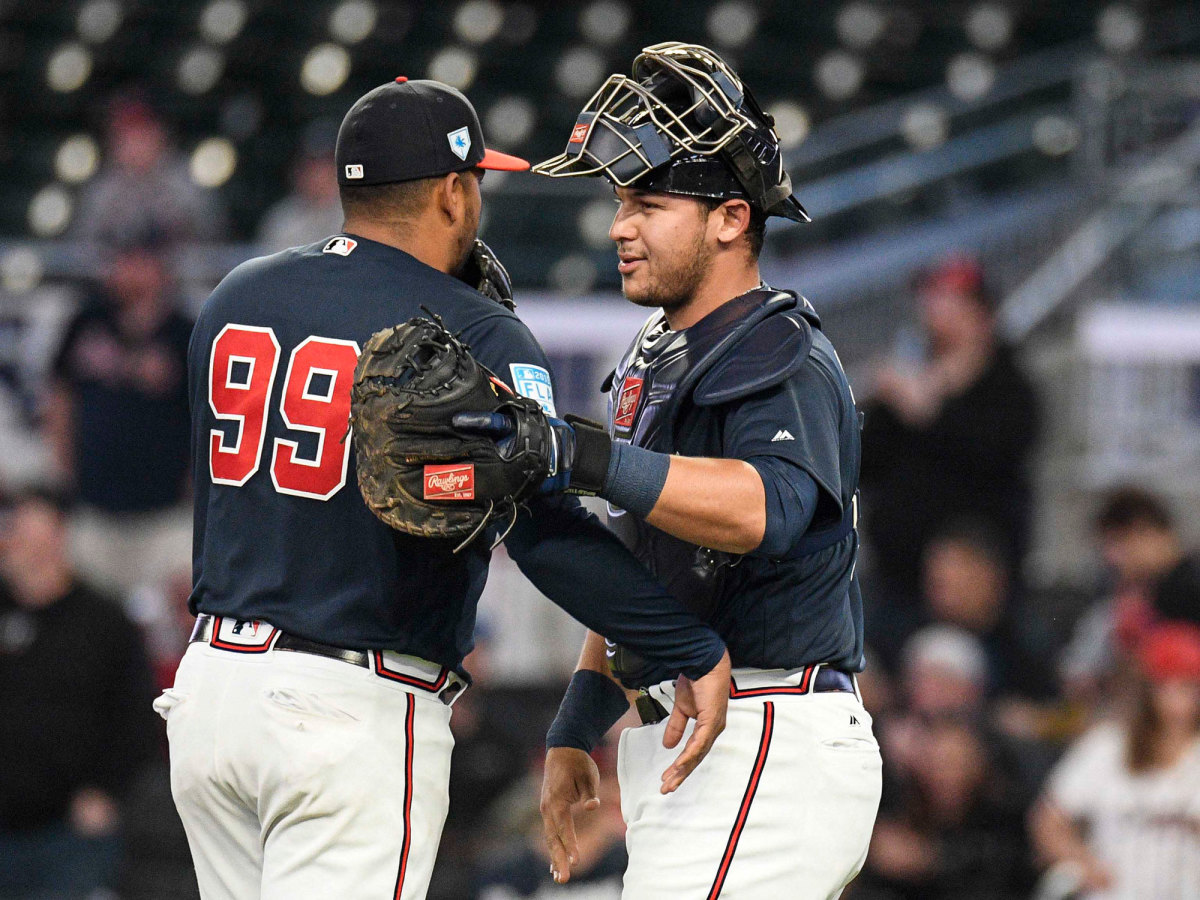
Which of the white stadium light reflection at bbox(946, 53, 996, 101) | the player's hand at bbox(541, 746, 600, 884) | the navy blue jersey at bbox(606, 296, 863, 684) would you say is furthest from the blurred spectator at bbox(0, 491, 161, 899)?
the white stadium light reflection at bbox(946, 53, 996, 101)

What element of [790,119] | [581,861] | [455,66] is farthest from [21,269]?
[790,119]

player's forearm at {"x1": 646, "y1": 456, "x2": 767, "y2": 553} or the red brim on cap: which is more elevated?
the red brim on cap

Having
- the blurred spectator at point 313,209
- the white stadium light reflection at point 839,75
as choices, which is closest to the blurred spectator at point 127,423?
the blurred spectator at point 313,209

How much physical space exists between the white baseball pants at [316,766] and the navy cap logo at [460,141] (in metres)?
0.89

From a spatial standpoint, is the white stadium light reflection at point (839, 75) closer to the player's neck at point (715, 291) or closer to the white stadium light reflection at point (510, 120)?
the white stadium light reflection at point (510, 120)

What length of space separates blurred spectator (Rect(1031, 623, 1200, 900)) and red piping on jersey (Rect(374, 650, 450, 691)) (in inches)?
145

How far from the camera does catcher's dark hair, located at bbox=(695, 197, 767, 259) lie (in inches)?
109

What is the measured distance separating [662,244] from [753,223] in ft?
0.58

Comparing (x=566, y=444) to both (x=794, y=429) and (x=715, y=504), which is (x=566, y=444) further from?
(x=794, y=429)

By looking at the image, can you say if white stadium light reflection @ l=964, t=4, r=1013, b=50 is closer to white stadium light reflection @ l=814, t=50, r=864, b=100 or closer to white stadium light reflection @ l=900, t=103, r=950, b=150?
white stadium light reflection @ l=814, t=50, r=864, b=100

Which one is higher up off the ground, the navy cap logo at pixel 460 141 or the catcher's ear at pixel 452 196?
the navy cap logo at pixel 460 141

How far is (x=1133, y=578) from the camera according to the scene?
20.7 feet

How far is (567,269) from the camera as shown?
741cm

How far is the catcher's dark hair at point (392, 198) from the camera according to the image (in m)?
2.78
